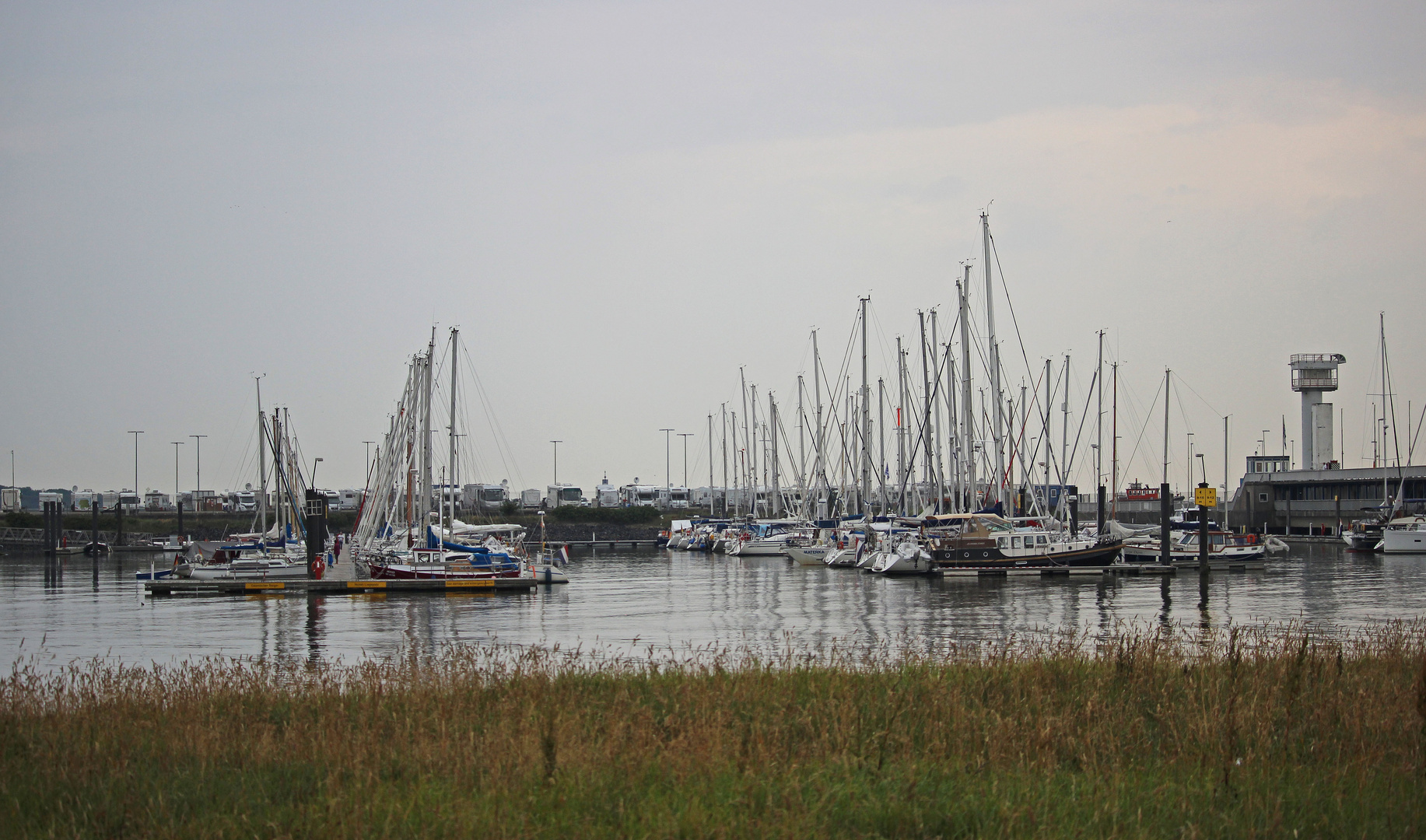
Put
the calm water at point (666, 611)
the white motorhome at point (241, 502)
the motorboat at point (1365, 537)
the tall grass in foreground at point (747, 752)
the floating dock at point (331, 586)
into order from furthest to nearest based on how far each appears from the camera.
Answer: the white motorhome at point (241, 502) < the motorboat at point (1365, 537) < the floating dock at point (331, 586) < the calm water at point (666, 611) < the tall grass in foreground at point (747, 752)

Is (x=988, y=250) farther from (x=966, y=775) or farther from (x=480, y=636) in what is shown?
(x=966, y=775)

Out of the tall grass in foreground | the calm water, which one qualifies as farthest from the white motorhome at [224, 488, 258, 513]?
the tall grass in foreground

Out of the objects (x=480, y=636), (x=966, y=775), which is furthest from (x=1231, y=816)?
(x=480, y=636)

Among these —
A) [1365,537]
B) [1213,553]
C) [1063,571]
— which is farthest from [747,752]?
[1365,537]

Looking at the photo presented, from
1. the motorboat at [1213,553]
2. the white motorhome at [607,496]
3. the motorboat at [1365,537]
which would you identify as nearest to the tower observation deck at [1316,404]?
the motorboat at [1365,537]

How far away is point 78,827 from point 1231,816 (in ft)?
29.5

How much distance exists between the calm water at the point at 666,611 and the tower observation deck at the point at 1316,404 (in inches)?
2487

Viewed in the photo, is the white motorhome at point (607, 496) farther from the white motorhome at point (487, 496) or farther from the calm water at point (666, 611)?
the calm water at point (666, 611)

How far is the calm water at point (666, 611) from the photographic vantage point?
34062 millimetres

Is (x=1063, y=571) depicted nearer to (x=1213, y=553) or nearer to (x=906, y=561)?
(x=906, y=561)

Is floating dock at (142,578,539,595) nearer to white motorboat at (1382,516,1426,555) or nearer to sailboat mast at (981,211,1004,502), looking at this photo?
sailboat mast at (981,211,1004,502)

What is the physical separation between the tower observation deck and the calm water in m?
63.2

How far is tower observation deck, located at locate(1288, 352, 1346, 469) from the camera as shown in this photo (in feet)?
425

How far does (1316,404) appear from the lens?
13262 centimetres
